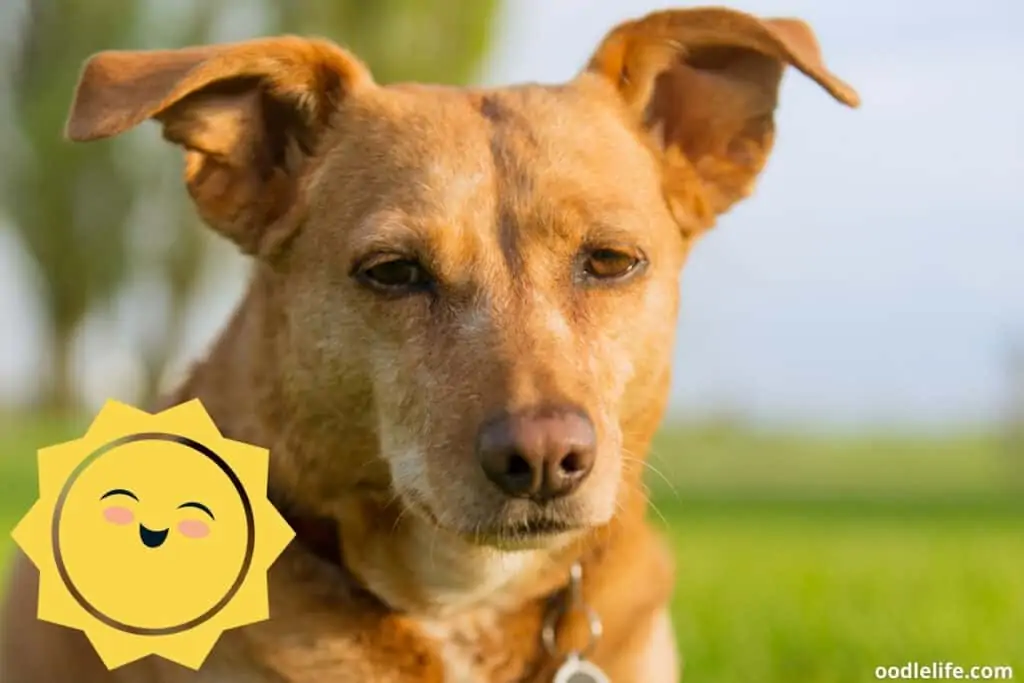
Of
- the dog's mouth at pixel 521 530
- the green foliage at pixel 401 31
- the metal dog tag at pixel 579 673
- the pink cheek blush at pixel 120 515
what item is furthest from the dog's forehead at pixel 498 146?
the green foliage at pixel 401 31

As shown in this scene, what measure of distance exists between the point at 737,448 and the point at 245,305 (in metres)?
20.9

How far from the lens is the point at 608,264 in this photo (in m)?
3.56

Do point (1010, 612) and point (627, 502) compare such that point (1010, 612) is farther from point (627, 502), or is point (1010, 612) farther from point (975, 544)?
point (975, 544)

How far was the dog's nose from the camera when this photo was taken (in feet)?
9.73

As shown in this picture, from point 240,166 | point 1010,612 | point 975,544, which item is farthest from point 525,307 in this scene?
point 975,544

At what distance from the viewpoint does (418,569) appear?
3.56 meters

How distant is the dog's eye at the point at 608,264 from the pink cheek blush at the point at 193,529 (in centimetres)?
117

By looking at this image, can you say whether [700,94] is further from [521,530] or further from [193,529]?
[193,529]

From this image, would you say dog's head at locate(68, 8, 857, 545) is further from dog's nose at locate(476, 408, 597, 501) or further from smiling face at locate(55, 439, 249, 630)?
smiling face at locate(55, 439, 249, 630)

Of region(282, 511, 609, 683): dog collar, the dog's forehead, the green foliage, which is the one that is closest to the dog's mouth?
region(282, 511, 609, 683): dog collar

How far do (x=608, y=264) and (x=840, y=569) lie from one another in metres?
5.22

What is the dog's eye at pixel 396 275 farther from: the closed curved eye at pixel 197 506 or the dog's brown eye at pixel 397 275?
the closed curved eye at pixel 197 506

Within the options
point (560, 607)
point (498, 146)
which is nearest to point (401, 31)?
point (498, 146)

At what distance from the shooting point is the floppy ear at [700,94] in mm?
4020
